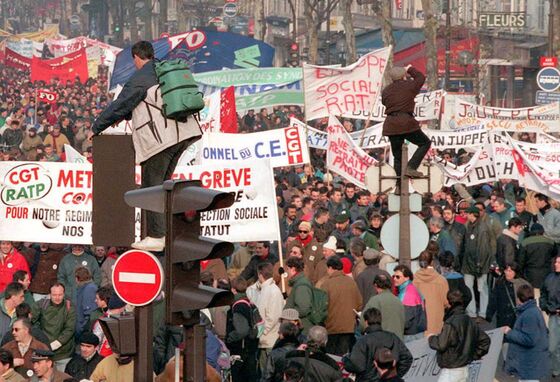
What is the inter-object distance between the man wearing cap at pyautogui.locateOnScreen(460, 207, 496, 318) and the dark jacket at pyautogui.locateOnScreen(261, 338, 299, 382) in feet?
22.1

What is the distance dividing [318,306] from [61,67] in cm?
3356

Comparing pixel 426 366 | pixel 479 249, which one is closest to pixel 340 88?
pixel 479 249

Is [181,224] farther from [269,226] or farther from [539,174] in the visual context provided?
[539,174]

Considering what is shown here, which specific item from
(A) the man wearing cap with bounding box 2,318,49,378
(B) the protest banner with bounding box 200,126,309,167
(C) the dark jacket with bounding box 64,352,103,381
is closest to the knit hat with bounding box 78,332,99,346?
(C) the dark jacket with bounding box 64,352,103,381

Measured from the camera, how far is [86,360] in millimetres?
12391

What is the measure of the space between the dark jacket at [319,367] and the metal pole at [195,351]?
3.53 meters

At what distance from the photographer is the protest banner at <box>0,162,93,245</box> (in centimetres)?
1500

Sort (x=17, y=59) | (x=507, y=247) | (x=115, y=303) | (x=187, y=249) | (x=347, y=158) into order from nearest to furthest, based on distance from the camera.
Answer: (x=187, y=249), (x=115, y=303), (x=507, y=247), (x=347, y=158), (x=17, y=59)

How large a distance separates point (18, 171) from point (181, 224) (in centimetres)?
827

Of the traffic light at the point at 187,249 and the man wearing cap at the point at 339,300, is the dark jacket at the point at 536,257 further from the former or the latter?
the traffic light at the point at 187,249

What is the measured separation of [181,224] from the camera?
7.58m

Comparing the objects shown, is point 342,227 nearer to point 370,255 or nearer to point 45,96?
point 370,255

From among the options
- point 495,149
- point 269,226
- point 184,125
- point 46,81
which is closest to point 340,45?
point 46,81

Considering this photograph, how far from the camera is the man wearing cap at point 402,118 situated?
Answer: 15586 millimetres
